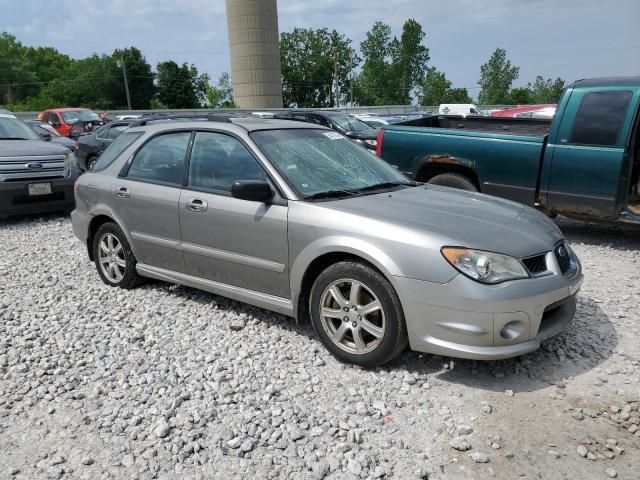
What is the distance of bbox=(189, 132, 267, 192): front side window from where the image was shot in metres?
4.22

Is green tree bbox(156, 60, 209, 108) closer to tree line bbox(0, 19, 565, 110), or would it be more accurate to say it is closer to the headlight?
tree line bbox(0, 19, 565, 110)

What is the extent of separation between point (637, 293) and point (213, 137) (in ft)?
13.3

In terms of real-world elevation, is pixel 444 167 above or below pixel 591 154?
below

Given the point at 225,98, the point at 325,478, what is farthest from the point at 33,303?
the point at 225,98

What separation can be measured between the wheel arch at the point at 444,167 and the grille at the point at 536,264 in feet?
12.3

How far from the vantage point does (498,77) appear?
8406 cm

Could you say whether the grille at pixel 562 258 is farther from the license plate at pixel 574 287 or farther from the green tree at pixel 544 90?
the green tree at pixel 544 90

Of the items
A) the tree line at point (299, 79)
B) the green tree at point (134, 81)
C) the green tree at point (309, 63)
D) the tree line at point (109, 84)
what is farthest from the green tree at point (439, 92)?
the green tree at point (134, 81)

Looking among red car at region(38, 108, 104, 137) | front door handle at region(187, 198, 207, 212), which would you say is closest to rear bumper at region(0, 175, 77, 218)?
front door handle at region(187, 198, 207, 212)

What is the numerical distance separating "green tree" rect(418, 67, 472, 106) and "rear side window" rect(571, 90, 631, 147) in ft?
259

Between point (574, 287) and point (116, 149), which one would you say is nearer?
point (574, 287)

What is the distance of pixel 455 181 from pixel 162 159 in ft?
12.9

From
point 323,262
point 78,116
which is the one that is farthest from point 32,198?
point 78,116

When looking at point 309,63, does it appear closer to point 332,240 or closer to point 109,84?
point 109,84
